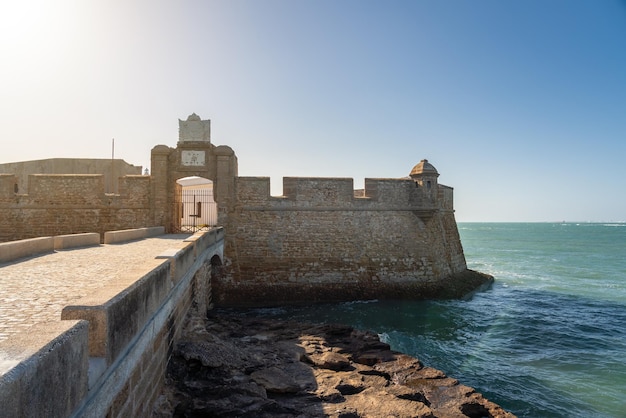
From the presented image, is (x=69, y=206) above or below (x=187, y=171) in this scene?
below

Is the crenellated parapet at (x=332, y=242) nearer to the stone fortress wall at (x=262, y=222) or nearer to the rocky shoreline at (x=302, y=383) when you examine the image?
the stone fortress wall at (x=262, y=222)

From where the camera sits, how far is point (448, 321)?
14.5 metres

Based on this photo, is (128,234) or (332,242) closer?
(128,234)

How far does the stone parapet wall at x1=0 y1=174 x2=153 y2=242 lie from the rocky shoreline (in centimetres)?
922

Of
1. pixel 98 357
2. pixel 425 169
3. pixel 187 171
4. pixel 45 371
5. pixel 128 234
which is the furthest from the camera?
pixel 425 169

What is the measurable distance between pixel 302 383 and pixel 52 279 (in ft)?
16.3

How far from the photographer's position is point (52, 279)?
19.7 feet

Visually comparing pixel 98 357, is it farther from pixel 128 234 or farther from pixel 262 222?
pixel 262 222

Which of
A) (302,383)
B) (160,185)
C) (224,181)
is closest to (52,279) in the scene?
(302,383)

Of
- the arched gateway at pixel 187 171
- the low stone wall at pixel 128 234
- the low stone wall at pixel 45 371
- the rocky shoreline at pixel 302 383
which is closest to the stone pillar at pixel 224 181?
the arched gateway at pixel 187 171

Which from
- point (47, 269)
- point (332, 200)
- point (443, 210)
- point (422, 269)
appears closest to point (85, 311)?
point (47, 269)

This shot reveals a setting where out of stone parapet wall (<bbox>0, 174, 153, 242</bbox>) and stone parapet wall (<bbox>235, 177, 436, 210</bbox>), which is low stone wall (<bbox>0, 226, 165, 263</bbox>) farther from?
stone parapet wall (<bbox>235, 177, 436, 210</bbox>)

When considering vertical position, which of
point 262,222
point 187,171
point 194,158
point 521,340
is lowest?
point 521,340

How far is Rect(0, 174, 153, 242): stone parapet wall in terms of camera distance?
1675 centimetres
